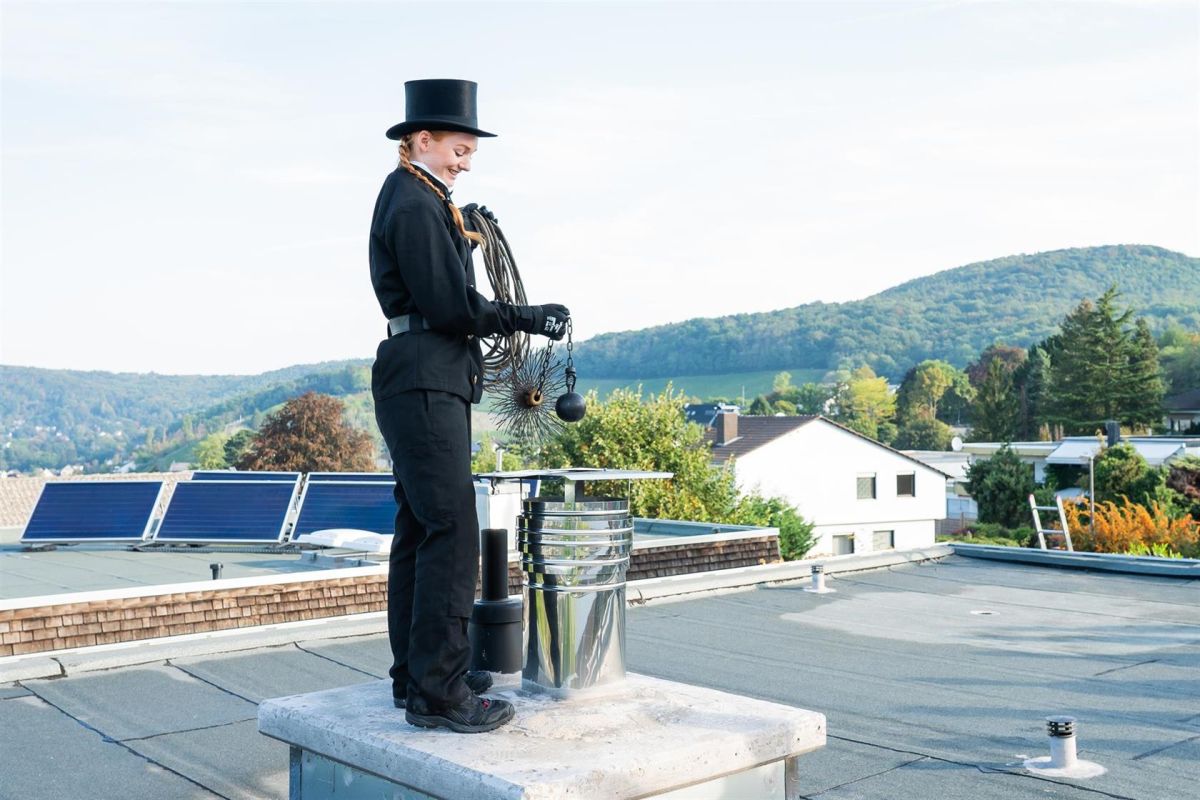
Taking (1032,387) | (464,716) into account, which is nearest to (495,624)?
(464,716)

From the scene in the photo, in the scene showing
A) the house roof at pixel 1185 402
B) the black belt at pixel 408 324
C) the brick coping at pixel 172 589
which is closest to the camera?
the black belt at pixel 408 324

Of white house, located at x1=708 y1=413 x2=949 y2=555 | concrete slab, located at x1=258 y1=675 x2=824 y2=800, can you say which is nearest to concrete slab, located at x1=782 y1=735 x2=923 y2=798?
concrete slab, located at x1=258 y1=675 x2=824 y2=800

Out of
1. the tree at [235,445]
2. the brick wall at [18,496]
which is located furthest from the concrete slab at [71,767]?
the tree at [235,445]

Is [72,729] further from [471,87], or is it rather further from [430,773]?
[471,87]

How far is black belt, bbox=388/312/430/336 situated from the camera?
13.0 feet

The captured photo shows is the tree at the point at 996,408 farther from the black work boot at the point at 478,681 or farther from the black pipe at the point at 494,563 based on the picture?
the black work boot at the point at 478,681

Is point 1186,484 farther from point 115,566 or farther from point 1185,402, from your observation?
point 1185,402

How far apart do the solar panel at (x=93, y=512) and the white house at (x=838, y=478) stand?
39.2 m

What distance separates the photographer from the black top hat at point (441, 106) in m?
4.00

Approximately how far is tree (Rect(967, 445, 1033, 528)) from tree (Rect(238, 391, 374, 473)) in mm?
28277

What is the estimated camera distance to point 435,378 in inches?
153

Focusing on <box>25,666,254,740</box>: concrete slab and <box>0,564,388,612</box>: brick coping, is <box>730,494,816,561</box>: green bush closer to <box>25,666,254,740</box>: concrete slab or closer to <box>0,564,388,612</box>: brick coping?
<box>0,564,388,612</box>: brick coping

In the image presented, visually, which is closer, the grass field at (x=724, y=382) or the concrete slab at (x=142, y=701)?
the concrete slab at (x=142, y=701)

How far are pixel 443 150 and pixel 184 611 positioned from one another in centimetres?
487
